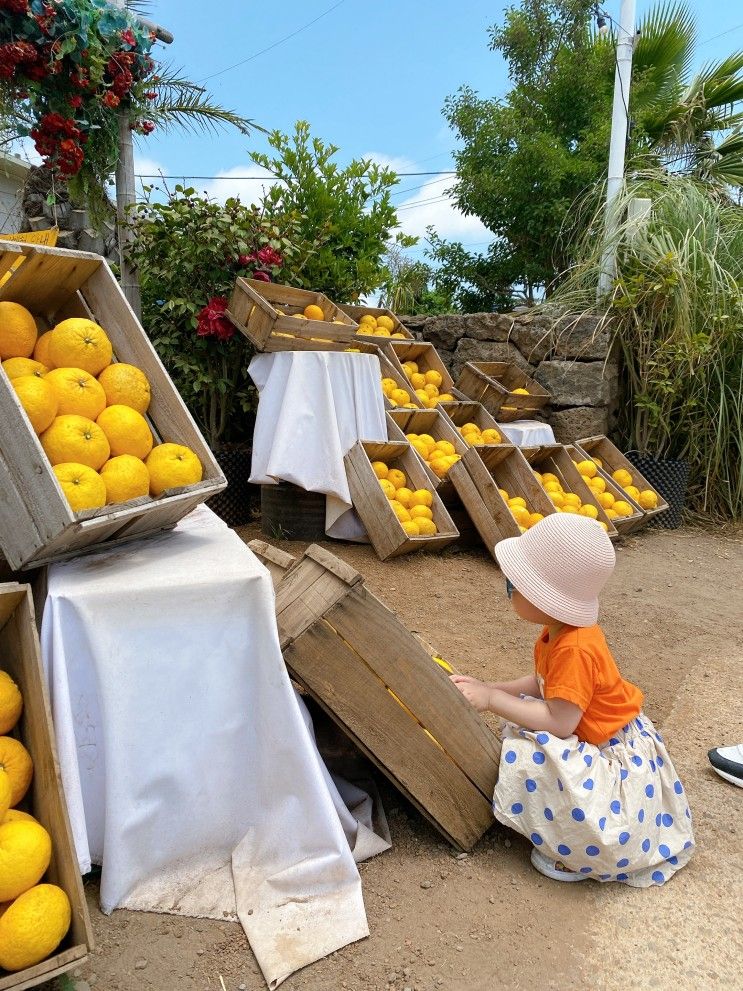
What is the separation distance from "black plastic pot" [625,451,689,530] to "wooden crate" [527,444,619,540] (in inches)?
40.6

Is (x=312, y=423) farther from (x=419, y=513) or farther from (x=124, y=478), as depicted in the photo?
(x=124, y=478)

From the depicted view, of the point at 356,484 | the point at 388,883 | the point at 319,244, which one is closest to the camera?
the point at 388,883

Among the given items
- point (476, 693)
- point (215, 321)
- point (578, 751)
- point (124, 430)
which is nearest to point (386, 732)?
point (476, 693)

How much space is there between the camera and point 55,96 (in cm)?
475

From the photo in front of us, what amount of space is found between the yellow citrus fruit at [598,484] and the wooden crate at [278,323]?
7.60ft

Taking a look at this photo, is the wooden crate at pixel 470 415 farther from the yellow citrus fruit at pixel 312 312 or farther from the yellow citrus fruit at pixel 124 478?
the yellow citrus fruit at pixel 124 478

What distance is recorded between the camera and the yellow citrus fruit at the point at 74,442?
1.75 m

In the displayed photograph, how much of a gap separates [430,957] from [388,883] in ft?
0.84

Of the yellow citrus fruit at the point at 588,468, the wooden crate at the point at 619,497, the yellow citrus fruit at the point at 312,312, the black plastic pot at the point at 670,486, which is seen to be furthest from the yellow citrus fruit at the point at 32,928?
the black plastic pot at the point at 670,486

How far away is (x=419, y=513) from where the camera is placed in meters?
4.77

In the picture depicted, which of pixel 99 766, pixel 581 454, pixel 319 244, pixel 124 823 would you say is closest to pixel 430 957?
pixel 124 823

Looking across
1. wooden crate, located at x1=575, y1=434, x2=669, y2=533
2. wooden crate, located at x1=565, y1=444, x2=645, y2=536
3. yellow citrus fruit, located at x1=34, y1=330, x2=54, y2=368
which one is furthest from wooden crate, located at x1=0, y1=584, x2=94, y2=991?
wooden crate, located at x1=575, y1=434, x2=669, y2=533

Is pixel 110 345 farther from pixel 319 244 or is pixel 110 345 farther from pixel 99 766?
pixel 319 244

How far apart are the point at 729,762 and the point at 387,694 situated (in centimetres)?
142
